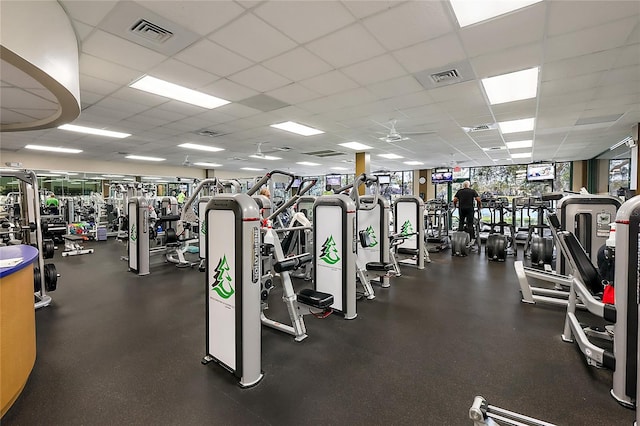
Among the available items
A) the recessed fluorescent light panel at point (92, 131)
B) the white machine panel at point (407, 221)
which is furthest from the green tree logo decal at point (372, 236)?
the recessed fluorescent light panel at point (92, 131)

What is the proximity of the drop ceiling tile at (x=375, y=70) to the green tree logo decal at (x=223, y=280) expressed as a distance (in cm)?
291

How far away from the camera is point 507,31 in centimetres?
299

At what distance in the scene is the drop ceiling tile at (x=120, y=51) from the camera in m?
3.11

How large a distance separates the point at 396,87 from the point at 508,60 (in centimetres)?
142

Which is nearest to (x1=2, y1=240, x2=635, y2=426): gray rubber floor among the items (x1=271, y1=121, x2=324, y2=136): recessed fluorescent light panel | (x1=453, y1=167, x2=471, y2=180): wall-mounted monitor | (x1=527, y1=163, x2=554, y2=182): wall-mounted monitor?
(x1=271, y1=121, x2=324, y2=136): recessed fluorescent light panel

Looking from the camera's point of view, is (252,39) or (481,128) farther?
(481,128)

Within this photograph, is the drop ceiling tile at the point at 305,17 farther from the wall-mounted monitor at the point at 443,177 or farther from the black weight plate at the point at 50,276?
the wall-mounted monitor at the point at 443,177

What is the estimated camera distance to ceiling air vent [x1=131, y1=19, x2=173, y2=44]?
2.87 m

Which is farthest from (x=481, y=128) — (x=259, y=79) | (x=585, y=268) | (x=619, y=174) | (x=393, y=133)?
(x=619, y=174)

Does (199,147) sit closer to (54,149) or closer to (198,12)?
(54,149)

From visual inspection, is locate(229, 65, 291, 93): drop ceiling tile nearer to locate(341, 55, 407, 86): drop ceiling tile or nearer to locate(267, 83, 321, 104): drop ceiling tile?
locate(267, 83, 321, 104): drop ceiling tile

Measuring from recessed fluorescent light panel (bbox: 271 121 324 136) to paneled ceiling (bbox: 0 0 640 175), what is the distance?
0.28 metres

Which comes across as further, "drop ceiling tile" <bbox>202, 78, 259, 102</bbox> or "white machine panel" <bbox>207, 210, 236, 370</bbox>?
"drop ceiling tile" <bbox>202, 78, 259, 102</bbox>

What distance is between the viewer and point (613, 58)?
11.6 ft
